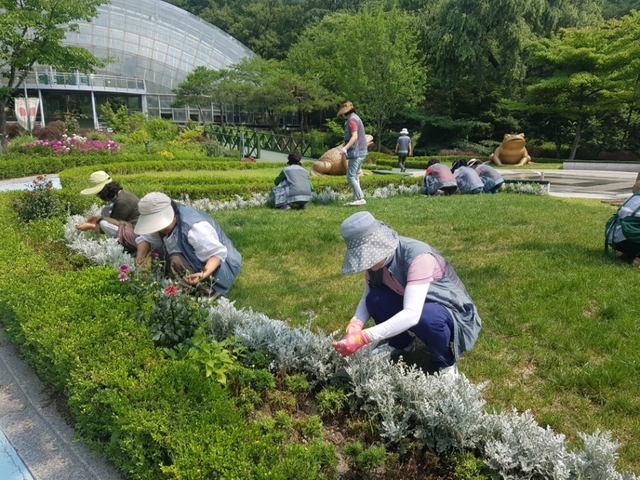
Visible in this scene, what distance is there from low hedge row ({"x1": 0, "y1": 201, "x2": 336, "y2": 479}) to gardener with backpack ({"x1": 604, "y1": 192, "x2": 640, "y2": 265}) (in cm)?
391

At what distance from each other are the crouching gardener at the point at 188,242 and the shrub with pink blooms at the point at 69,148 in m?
14.2

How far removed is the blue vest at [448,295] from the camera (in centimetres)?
258

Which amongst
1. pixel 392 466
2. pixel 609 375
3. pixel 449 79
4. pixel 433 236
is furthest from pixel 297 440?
pixel 449 79

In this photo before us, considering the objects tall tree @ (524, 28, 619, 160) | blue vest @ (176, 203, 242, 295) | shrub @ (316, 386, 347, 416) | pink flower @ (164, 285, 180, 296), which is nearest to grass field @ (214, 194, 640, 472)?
blue vest @ (176, 203, 242, 295)

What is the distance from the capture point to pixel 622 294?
149 inches

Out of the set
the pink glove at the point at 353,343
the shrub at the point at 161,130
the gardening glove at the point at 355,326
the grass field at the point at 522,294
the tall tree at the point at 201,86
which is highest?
the tall tree at the point at 201,86

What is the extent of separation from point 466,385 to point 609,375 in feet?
4.12

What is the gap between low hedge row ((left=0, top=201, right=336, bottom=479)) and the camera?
1.87 meters

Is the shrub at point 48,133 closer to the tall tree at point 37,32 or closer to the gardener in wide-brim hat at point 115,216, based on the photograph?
the tall tree at point 37,32

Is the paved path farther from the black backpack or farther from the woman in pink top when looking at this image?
the woman in pink top

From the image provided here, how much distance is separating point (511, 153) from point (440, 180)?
1163 centimetres

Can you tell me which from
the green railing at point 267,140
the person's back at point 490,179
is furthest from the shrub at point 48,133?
the person's back at point 490,179

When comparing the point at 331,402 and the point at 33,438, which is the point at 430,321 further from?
the point at 33,438

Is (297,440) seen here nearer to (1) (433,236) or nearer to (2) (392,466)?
(2) (392,466)
